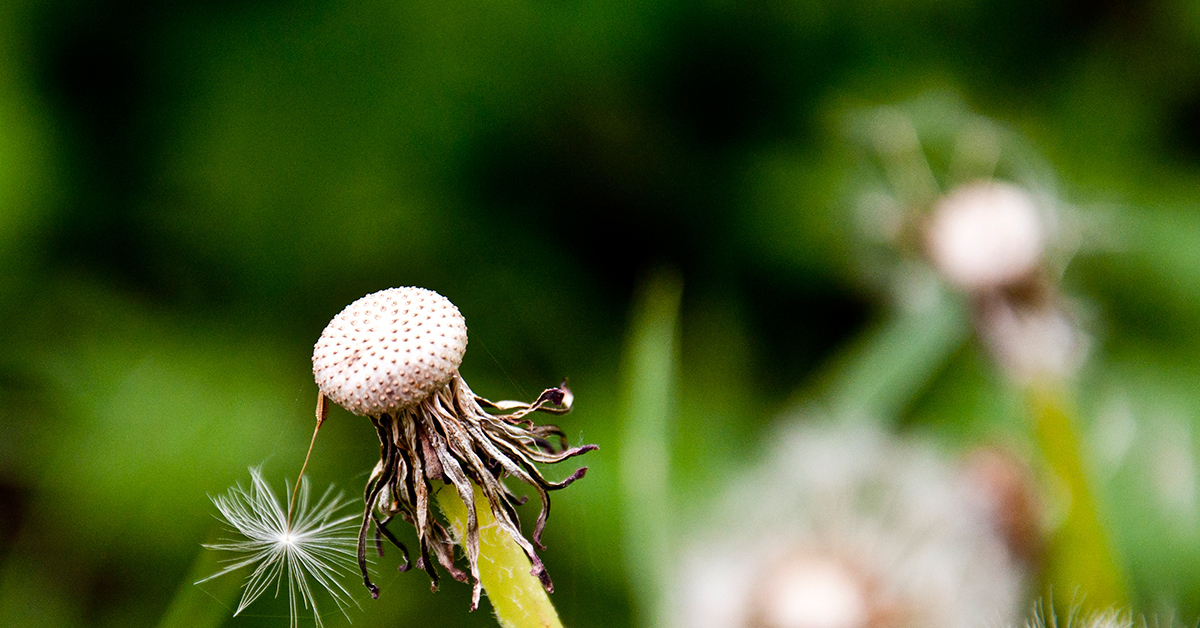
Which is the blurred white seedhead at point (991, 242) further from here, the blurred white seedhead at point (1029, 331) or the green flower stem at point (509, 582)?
the green flower stem at point (509, 582)

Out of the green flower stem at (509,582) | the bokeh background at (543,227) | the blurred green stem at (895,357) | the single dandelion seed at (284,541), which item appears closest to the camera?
the green flower stem at (509,582)

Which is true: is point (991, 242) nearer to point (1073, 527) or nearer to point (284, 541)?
point (1073, 527)

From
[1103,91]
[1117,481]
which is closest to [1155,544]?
[1117,481]

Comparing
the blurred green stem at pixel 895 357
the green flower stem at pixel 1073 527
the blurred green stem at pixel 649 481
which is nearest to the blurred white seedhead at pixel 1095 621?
the green flower stem at pixel 1073 527

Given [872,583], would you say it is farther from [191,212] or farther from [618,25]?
[191,212]

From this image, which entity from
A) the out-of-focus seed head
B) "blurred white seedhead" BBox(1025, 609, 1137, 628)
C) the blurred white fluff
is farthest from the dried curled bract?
the blurred white fluff

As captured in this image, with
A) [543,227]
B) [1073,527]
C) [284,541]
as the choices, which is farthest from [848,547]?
[543,227]

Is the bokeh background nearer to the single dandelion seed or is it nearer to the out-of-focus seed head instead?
the single dandelion seed
